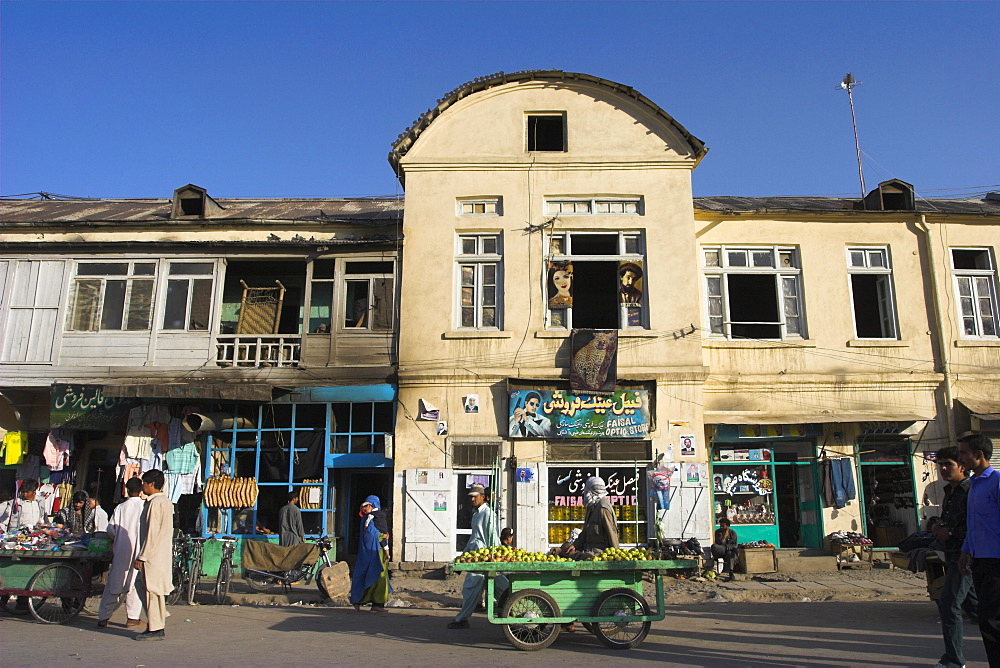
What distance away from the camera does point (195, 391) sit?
1432 centimetres

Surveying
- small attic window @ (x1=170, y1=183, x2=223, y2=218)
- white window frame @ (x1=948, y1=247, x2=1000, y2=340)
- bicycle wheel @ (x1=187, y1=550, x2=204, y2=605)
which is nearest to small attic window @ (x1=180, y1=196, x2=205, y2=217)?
small attic window @ (x1=170, y1=183, x2=223, y2=218)

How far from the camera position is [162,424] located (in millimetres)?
15273

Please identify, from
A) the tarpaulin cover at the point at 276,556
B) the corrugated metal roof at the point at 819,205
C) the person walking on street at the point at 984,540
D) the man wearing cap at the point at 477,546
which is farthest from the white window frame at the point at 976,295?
the tarpaulin cover at the point at 276,556

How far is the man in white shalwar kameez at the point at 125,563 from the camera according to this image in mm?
8750

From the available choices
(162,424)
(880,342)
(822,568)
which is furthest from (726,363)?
(162,424)

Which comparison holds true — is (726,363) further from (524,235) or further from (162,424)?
(162,424)

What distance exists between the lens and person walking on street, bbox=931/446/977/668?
6363 mm

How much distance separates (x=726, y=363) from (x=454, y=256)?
6.20 metres

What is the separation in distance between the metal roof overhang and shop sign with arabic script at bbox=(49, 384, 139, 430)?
12083mm

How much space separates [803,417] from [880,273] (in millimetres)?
4008

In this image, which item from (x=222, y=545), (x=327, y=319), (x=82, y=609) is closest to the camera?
(x=82, y=609)

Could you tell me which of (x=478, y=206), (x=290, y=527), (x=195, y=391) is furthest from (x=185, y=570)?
(x=478, y=206)

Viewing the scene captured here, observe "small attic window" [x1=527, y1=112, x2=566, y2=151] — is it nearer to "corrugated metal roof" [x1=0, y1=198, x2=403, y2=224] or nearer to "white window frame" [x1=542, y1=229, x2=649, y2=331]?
"white window frame" [x1=542, y1=229, x2=649, y2=331]

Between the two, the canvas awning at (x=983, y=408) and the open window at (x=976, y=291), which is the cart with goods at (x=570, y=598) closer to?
the canvas awning at (x=983, y=408)
